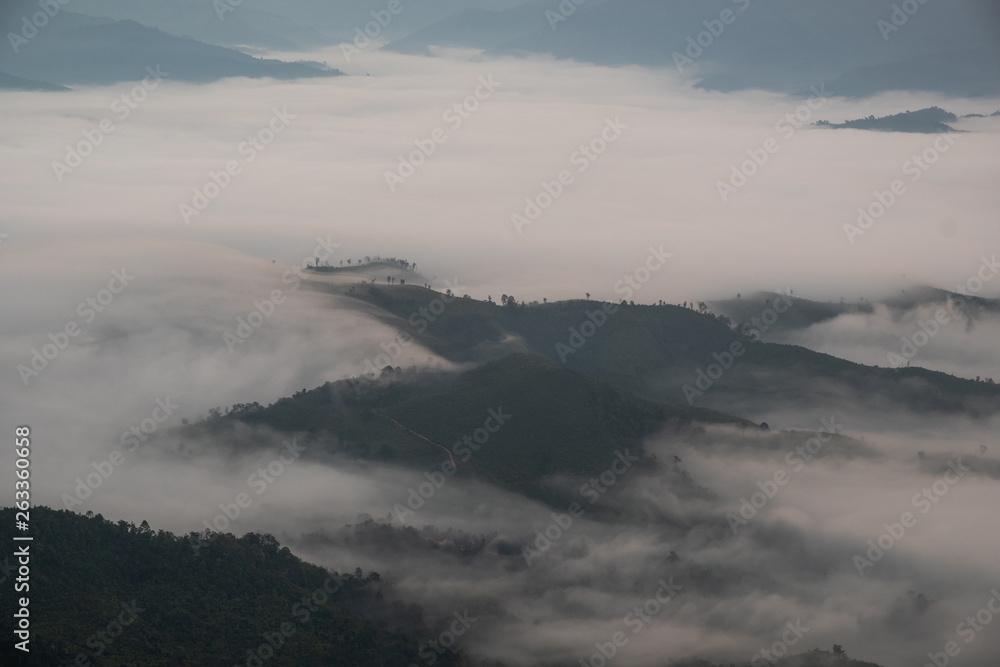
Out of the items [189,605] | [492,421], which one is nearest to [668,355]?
[492,421]

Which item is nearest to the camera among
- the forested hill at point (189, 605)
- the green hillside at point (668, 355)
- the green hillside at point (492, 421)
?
the forested hill at point (189, 605)

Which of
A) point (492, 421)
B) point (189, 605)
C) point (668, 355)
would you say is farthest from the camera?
point (668, 355)

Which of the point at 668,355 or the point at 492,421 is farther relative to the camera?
the point at 668,355

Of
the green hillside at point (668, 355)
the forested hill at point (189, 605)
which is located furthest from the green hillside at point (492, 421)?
the forested hill at point (189, 605)

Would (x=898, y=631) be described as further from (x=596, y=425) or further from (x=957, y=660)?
(x=596, y=425)

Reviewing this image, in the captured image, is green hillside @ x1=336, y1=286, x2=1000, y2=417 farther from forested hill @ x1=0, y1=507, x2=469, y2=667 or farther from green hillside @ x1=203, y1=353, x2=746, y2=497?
forested hill @ x1=0, y1=507, x2=469, y2=667

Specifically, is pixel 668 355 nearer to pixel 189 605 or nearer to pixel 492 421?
pixel 492 421

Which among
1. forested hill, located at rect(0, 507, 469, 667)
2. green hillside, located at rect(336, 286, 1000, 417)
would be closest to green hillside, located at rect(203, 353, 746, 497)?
green hillside, located at rect(336, 286, 1000, 417)

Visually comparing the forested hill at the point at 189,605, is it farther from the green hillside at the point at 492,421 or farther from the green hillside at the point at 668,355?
the green hillside at the point at 668,355
